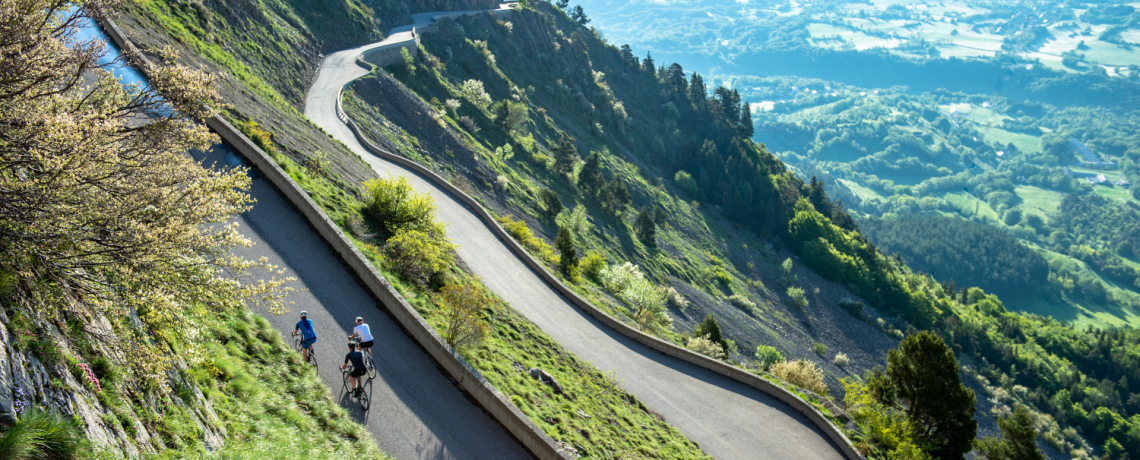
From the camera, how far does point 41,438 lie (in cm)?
643

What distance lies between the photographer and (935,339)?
25.9 metres

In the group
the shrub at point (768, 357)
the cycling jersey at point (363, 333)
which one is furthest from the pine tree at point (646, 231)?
the cycling jersey at point (363, 333)

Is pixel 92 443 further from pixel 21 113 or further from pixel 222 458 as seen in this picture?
pixel 21 113

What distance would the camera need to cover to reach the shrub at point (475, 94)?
6600 cm

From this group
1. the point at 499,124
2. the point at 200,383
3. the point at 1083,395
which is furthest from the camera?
the point at 1083,395

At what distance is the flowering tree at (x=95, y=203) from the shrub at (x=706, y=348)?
80.8 ft

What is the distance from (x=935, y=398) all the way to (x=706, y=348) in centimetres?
1050

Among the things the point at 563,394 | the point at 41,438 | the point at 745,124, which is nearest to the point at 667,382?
the point at 563,394

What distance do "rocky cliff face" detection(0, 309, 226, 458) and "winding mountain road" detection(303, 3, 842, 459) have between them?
18.5 metres

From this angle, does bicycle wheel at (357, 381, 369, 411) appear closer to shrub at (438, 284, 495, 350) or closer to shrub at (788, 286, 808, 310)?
shrub at (438, 284, 495, 350)

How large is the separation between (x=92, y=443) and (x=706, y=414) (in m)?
21.7

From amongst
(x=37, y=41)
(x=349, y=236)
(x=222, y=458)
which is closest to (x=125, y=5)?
(x=349, y=236)

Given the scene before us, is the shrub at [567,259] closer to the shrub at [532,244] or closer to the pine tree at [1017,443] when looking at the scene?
the shrub at [532,244]

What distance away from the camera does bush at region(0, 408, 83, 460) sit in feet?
20.0
